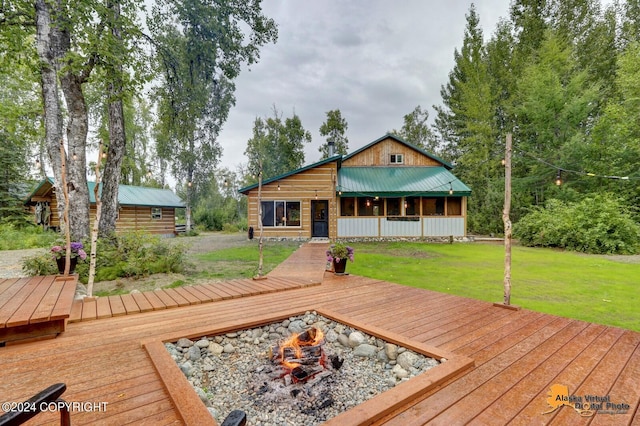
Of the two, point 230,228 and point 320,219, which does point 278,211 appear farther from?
point 230,228

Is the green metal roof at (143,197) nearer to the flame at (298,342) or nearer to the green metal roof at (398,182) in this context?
the green metal roof at (398,182)

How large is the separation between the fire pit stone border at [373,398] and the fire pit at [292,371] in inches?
2.8

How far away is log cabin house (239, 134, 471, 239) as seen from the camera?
12.9m

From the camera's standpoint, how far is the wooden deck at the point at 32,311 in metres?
2.40

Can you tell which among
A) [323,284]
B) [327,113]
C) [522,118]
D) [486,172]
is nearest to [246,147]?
[327,113]

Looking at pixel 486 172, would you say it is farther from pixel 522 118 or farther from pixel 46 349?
pixel 46 349

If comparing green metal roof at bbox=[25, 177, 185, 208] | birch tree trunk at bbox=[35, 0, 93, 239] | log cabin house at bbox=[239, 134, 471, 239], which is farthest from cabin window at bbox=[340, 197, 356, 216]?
green metal roof at bbox=[25, 177, 185, 208]

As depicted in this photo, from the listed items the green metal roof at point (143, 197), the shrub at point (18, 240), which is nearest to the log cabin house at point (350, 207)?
the green metal roof at point (143, 197)

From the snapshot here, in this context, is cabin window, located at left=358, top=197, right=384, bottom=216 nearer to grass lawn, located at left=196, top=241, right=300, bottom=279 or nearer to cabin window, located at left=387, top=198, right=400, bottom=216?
cabin window, located at left=387, top=198, right=400, bottom=216

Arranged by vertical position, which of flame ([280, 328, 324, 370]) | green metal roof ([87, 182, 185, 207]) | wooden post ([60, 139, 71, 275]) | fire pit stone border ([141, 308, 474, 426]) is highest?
green metal roof ([87, 182, 185, 207])

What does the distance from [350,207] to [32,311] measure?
1190 centimetres

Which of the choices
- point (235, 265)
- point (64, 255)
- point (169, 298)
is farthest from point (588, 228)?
point (64, 255)

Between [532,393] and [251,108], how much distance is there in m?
25.5

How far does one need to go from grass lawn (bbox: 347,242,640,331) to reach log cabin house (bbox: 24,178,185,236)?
1296cm
